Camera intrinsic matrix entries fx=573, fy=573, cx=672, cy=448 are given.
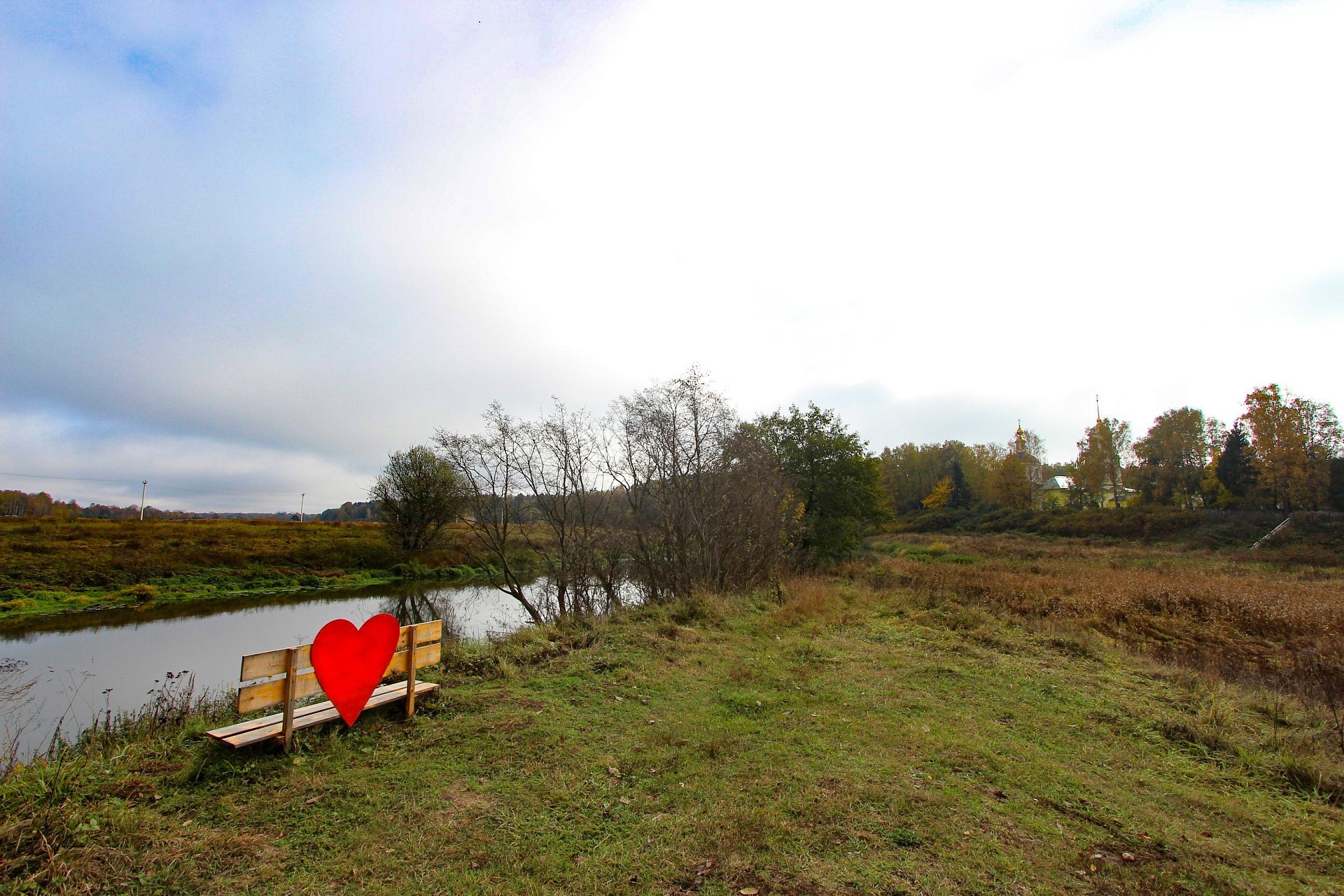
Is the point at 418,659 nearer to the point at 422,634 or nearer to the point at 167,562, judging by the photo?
the point at 422,634

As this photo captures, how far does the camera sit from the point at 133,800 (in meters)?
3.77

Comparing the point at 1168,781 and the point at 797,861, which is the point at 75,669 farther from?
the point at 1168,781

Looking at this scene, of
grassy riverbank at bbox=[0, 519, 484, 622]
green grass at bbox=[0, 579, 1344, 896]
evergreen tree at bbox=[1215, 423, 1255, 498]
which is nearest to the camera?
green grass at bbox=[0, 579, 1344, 896]

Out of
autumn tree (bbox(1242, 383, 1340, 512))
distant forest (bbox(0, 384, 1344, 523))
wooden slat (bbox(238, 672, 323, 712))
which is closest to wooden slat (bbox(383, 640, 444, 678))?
wooden slat (bbox(238, 672, 323, 712))

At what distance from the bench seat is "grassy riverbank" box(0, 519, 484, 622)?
2471 cm

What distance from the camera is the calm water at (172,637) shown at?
33.5 ft

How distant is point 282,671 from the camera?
466 cm

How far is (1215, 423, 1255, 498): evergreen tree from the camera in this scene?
43.2 m

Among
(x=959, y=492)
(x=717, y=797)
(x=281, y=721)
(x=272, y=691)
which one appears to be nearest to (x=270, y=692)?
(x=272, y=691)

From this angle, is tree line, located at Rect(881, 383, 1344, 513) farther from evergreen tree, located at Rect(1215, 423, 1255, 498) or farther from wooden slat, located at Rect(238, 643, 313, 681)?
wooden slat, located at Rect(238, 643, 313, 681)

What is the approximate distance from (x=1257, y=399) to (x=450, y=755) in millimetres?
56282

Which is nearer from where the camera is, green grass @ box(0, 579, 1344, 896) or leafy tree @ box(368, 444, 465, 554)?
green grass @ box(0, 579, 1344, 896)

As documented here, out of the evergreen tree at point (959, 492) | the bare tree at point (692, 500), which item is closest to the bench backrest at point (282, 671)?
the bare tree at point (692, 500)

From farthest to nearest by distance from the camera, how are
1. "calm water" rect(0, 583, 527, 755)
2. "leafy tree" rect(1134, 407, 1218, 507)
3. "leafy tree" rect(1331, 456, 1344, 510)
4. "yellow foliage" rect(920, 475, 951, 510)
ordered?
1. "yellow foliage" rect(920, 475, 951, 510)
2. "leafy tree" rect(1134, 407, 1218, 507)
3. "leafy tree" rect(1331, 456, 1344, 510)
4. "calm water" rect(0, 583, 527, 755)
